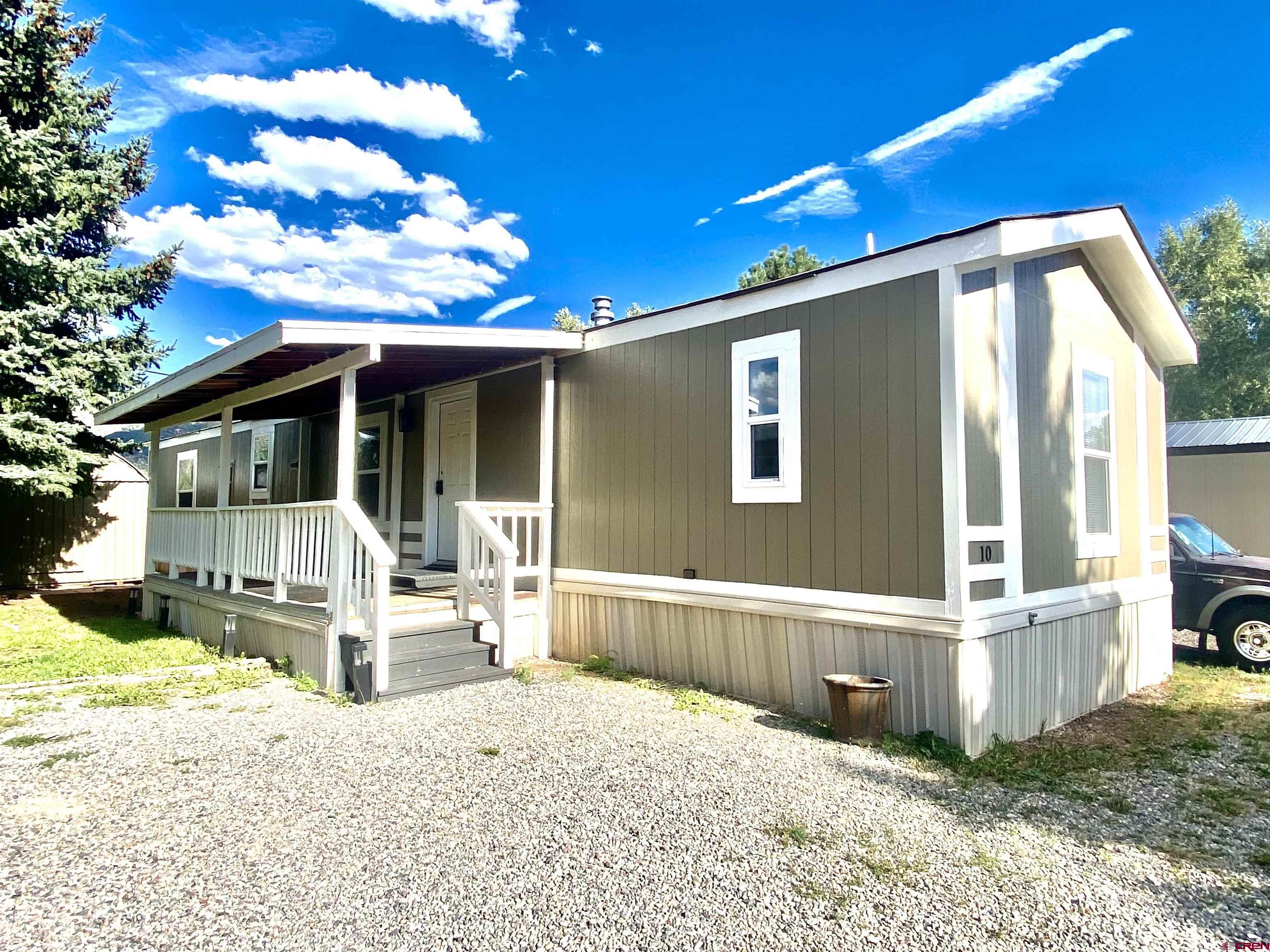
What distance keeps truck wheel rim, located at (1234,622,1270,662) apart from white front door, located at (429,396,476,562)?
805 cm

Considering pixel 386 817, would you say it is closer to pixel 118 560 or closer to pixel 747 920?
pixel 747 920

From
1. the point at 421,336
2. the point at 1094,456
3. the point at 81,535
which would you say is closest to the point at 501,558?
the point at 421,336

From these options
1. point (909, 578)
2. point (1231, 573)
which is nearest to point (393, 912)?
point (909, 578)

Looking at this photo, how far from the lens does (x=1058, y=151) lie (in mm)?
18734

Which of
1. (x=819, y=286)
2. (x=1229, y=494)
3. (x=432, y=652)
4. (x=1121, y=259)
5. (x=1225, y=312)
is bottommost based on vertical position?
(x=432, y=652)

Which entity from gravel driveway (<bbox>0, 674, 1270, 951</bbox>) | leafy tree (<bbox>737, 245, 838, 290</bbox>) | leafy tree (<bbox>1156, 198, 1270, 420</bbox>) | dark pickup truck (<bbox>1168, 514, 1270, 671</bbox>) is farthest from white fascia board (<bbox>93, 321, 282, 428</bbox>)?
leafy tree (<bbox>1156, 198, 1270, 420</bbox>)

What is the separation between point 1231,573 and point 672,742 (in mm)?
6572

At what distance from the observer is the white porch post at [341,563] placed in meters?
5.41

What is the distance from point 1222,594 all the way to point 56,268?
13986 millimetres

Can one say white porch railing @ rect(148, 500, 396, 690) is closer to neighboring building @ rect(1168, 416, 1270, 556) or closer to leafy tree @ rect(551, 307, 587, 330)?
neighboring building @ rect(1168, 416, 1270, 556)

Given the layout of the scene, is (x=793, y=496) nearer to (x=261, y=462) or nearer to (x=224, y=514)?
(x=224, y=514)

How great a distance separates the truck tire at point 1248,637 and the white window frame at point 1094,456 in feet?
7.02

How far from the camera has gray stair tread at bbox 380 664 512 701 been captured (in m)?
5.27

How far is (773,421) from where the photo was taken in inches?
211
